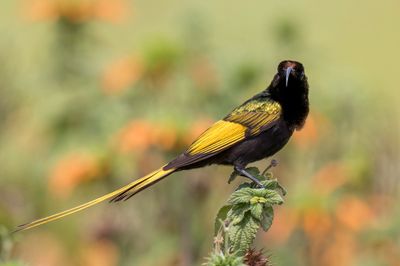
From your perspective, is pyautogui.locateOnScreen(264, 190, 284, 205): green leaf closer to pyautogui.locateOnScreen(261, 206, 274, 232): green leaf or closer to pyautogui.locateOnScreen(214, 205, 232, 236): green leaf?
pyautogui.locateOnScreen(261, 206, 274, 232): green leaf

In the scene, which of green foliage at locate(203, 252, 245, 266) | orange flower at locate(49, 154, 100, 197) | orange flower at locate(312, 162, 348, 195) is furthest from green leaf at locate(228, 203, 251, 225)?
orange flower at locate(49, 154, 100, 197)

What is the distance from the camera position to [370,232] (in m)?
7.29

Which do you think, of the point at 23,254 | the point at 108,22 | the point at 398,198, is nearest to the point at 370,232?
the point at 398,198

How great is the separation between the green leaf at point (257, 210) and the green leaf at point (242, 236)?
Answer: 0.03 metres

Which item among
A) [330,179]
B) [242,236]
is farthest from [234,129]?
[330,179]

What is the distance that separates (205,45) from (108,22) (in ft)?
2.55

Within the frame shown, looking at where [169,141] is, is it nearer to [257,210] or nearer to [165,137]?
[165,137]

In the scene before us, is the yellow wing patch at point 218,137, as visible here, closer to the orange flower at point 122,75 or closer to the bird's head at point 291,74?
the bird's head at point 291,74

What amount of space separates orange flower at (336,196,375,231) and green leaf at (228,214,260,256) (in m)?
3.37

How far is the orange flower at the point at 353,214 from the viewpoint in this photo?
7.52 meters

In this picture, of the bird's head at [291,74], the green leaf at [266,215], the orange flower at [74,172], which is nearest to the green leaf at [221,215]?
the green leaf at [266,215]

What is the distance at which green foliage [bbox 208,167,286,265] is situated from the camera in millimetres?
4145

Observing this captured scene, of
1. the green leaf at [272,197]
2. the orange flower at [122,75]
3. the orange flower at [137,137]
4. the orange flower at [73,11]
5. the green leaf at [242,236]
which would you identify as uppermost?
the orange flower at [73,11]

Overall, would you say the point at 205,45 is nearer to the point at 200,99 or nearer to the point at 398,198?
the point at 200,99
